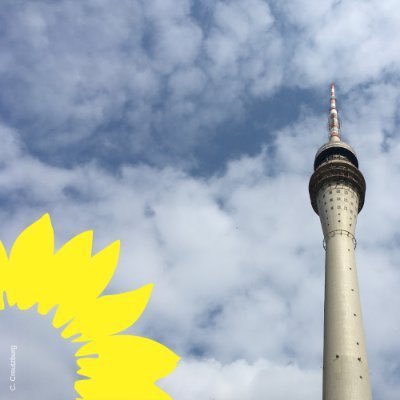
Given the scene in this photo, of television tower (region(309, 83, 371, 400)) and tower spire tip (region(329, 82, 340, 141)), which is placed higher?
tower spire tip (region(329, 82, 340, 141))

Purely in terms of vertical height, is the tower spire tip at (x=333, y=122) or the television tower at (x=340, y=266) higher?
the tower spire tip at (x=333, y=122)

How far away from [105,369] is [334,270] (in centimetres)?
6411

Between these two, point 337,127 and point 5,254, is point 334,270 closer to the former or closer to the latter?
point 337,127

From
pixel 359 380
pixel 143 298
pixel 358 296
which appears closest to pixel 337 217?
pixel 358 296

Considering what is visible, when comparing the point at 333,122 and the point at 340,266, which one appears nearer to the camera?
the point at 340,266

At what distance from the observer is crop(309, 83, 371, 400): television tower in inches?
2485

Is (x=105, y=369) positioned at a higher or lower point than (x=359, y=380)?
lower

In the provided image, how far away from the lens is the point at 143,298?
16.7 meters

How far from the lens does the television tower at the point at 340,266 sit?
2485 inches

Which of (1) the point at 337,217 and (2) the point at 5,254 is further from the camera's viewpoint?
(1) the point at 337,217

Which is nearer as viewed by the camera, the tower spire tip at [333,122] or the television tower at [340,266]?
the television tower at [340,266]

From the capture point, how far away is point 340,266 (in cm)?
7519

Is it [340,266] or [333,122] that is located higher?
[333,122]

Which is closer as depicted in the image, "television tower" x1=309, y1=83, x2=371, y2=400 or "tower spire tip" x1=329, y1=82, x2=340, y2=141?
"television tower" x1=309, y1=83, x2=371, y2=400
